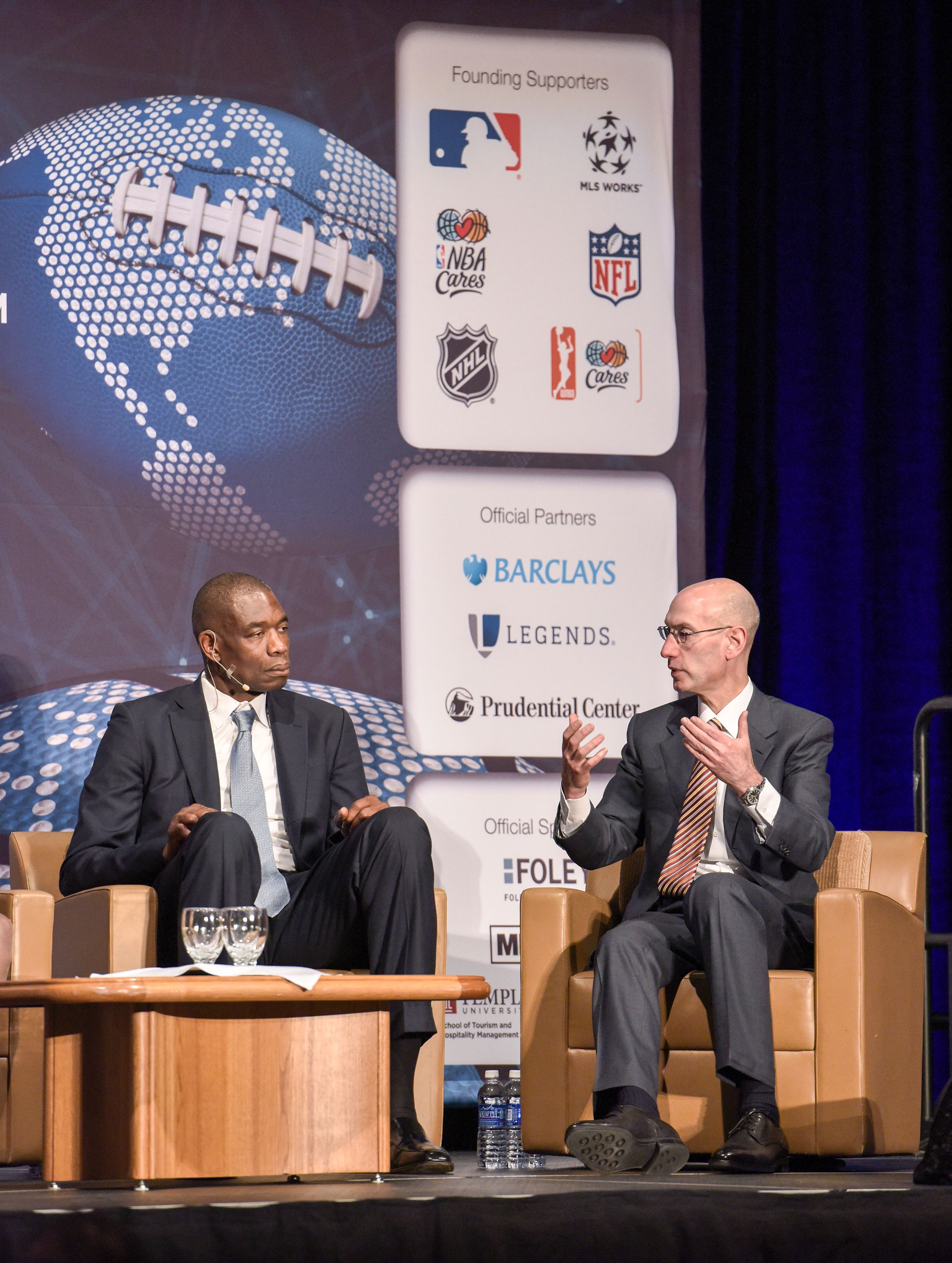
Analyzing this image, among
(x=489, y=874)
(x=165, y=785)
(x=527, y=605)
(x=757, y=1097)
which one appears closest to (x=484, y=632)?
(x=527, y=605)

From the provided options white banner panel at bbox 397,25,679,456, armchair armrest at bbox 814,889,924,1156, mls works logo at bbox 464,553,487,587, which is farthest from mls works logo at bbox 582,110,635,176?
armchair armrest at bbox 814,889,924,1156

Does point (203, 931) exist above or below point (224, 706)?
below

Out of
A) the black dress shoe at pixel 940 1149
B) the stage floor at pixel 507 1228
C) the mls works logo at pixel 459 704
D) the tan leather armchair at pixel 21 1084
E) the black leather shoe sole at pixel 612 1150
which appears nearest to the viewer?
the stage floor at pixel 507 1228

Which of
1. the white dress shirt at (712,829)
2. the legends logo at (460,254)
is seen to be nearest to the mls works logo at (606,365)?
the legends logo at (460,254)

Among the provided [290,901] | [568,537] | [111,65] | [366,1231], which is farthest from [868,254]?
[366,1231]

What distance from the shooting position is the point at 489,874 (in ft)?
14.6

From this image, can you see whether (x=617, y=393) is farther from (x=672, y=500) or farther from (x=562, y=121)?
(x=562, y=121)

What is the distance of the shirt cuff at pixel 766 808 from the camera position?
10.4 ft

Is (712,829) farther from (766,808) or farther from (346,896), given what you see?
(346,896)

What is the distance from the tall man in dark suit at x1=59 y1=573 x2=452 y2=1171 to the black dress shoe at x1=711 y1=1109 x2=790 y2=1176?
1.56ft

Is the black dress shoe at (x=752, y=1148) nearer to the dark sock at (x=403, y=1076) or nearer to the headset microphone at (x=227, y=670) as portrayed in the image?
the dark sock at (x=403, y=1076)

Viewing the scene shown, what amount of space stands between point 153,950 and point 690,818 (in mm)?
1105

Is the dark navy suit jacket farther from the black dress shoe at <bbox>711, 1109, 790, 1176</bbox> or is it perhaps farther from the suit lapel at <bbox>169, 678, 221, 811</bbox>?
the black dress shoe at <bbox>711, 1109, 790, 1176</bbox>

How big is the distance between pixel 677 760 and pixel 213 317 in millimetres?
1823
